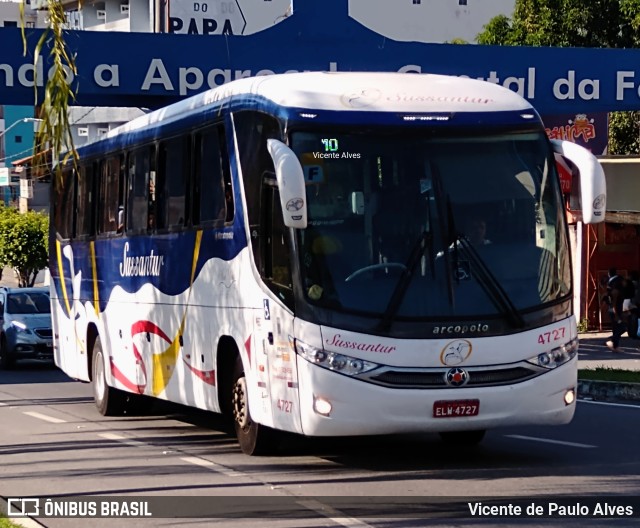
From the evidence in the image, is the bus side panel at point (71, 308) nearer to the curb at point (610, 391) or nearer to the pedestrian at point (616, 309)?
the curb at point (610, 391)

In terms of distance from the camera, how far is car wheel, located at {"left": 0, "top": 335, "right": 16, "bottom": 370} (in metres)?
28.5

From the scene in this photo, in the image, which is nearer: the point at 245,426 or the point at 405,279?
the point at 405,279

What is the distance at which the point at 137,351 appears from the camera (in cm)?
1578

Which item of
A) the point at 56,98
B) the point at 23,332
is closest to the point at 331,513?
the point at 56,98

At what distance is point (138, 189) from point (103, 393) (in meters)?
3.19

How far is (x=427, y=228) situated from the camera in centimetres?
1117

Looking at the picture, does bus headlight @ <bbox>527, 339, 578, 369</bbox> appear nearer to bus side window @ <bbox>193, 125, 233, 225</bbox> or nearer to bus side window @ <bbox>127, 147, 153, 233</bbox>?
bus side window @ <bbox>193, 125, 233, 225</bbox>

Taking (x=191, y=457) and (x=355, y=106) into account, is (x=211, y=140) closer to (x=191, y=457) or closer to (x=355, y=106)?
(x=355, y=106)

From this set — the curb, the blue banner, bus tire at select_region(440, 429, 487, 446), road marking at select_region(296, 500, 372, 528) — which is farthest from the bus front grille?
the blue banner

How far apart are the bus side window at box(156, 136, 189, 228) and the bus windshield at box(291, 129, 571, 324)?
3.06 metres

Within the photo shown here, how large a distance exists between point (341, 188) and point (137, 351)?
5406 millimetres

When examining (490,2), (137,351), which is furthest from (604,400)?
(490,2)

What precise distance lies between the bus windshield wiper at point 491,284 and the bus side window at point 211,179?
242 centimetres

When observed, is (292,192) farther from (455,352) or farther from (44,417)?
(44,417)
